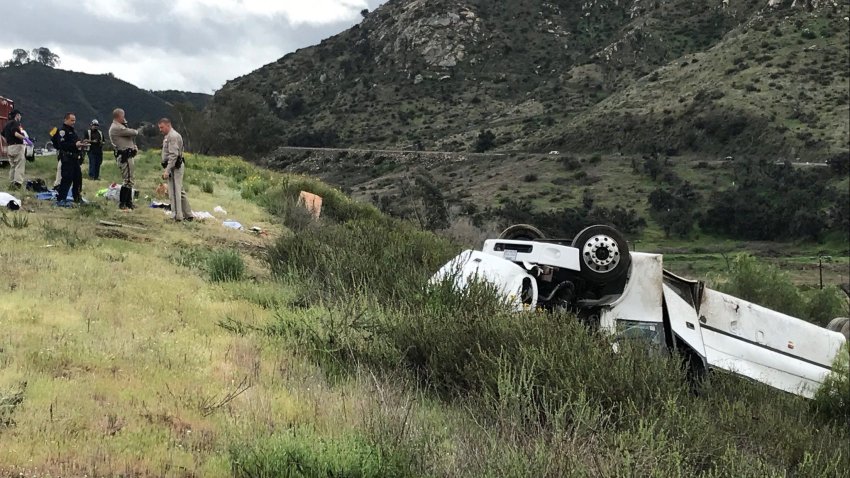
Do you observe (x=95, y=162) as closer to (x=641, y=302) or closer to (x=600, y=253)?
(x=600, y=253)

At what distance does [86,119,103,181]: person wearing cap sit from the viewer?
14.9m

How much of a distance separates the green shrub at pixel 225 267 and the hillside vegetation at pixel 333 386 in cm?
3

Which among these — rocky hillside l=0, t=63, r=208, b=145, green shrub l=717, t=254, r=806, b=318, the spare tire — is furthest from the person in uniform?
rocky hillside l=0, t=63, r=208, b=145

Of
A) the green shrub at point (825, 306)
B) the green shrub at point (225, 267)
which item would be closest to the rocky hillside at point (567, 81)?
the green shrub at point (825, 306)

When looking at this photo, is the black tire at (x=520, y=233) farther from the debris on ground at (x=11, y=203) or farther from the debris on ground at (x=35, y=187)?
the debris on ground at (x=35, y=187)

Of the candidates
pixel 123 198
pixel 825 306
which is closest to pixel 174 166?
pixel 123 198

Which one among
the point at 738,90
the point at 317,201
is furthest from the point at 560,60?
the point at 317,201

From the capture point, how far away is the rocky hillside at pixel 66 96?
108150mm

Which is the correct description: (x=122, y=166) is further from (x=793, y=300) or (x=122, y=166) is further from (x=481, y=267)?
(x=793, y=300)

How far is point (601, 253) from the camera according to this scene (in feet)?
23.9

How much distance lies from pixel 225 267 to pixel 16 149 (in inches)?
306

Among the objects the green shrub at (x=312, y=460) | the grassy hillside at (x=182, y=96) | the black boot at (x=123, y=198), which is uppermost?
the grassy hillside at (x=182, y=96)

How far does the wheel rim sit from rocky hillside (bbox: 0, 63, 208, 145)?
352 feet

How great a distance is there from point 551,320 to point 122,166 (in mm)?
10221
